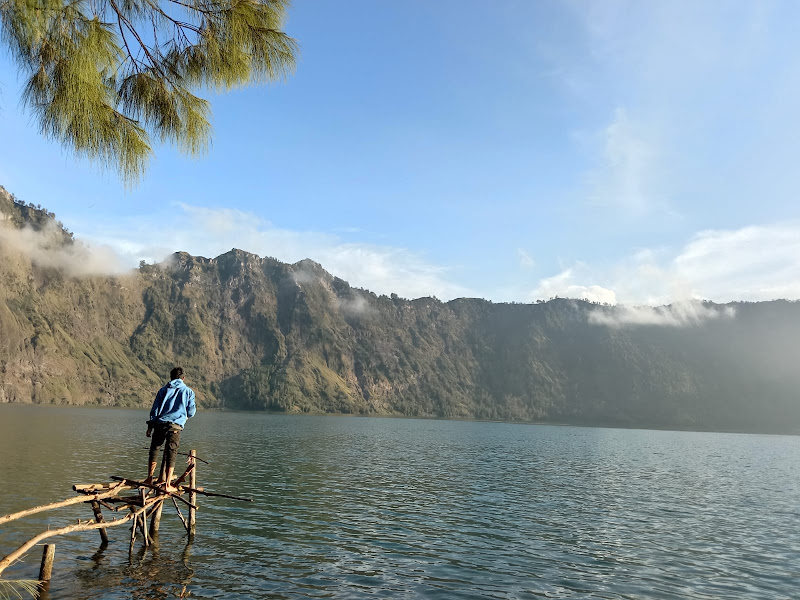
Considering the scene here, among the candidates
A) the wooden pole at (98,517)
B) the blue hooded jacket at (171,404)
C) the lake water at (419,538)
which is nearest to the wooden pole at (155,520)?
the lake water at (419,538)

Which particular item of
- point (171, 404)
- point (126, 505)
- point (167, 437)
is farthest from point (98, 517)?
point (171, 404)

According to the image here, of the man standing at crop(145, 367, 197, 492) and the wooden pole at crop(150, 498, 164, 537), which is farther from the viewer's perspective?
the wooden pole at crop(150, 498, 164, 537)

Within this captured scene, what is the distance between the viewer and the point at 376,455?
72312 millimetres

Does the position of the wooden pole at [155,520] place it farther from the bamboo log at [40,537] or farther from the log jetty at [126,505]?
the bamboo log at [40,537]

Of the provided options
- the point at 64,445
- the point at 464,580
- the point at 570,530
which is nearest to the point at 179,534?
the point at 464,580

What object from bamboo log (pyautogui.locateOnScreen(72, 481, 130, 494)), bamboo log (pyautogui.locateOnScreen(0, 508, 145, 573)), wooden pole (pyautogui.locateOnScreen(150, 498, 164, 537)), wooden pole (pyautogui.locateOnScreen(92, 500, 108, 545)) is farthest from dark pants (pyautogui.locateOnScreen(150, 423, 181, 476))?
wooden pole (pyautogui.locateOnScreen(150, 498, 164, 537))

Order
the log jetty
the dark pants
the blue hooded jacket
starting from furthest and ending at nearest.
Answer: the dark pants → the blue hooded jacket → the log jetty

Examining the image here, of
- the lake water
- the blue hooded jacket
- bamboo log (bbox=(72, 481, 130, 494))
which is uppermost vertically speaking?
the blue hooded jacket

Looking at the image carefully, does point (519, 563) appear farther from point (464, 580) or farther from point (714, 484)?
point (714, 484)

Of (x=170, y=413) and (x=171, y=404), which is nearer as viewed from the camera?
(x=171, y=404)

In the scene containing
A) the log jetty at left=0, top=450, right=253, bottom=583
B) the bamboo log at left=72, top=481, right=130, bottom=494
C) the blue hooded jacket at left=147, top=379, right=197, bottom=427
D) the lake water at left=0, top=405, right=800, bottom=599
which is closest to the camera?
the log jetty at left=0, top=450, right=253, bottom=583

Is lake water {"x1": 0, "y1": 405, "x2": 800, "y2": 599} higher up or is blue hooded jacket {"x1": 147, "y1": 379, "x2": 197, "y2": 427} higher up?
blue hooded jacket {"x1": 147, "y1": 379, "x2": 197, "y2": 427}

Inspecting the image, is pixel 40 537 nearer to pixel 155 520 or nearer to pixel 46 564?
pixel 46 564

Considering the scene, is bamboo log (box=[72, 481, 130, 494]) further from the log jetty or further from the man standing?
the man standing
